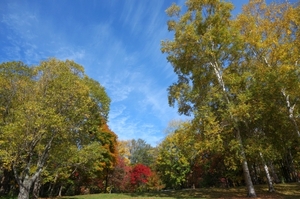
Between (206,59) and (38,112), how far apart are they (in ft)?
46.6

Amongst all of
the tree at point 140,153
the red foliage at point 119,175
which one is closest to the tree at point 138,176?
the red foliage at point 119,175

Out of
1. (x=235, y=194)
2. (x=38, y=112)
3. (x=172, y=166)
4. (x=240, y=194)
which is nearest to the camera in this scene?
(x=38, y=112)

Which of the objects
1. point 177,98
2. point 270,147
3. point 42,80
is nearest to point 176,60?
point 177,98

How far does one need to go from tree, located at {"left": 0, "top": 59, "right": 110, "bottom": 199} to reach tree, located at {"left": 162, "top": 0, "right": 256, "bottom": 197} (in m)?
9.00

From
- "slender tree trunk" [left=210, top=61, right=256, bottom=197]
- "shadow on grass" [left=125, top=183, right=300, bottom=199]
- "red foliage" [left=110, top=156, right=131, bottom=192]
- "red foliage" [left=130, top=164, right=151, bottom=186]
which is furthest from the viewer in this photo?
"red foliage" [left=130, top=164, right=151, bottom=186]

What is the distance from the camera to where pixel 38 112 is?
1536 cm

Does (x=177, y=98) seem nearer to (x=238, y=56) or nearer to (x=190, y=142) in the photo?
(x=190, y=142)

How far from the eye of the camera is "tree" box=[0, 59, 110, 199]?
14.9m

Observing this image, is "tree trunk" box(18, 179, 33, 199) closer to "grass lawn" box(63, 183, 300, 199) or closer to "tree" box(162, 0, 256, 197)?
"grass lawn" box(63, 183, 300, 199)

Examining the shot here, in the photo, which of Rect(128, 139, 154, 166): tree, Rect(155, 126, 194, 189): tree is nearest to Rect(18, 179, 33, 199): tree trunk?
Rect(155, 126, 194, 189): tree

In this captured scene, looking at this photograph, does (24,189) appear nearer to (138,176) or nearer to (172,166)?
(172,166)

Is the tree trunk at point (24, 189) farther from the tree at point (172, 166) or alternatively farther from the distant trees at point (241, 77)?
the tree at point (172, 166)

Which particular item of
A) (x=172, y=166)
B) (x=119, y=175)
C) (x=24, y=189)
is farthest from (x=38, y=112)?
(x=119, y=175)

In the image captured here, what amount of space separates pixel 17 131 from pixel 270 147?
17354mm
